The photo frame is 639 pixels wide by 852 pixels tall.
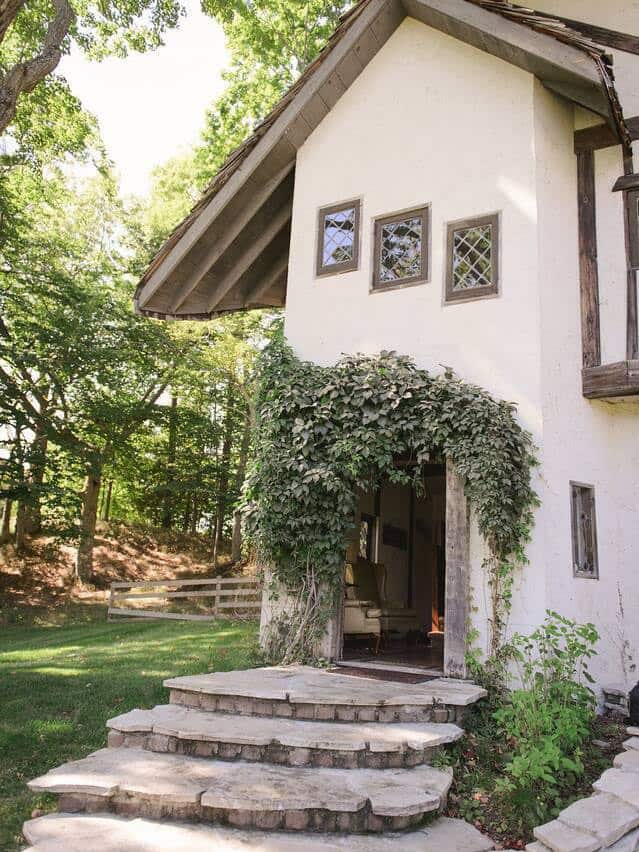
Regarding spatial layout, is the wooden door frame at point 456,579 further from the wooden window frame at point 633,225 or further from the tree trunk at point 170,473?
the tree trunk at point 170,473

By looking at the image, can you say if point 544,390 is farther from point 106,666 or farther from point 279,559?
point 106,666

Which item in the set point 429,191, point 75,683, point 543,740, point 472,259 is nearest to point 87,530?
point 75,683

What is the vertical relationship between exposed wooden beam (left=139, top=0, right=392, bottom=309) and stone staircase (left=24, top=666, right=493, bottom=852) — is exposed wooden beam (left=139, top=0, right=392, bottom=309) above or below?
above

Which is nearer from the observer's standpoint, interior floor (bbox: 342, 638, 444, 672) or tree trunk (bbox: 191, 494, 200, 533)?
interior floor (bbox: 342, 638, 444, 672)

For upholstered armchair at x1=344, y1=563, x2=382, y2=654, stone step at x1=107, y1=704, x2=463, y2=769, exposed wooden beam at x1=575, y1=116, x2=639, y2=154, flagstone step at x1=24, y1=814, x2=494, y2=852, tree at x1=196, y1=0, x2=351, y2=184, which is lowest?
flagstone step at x1=24, y1=814, x2=494, y2=852

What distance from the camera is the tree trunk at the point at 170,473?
2232 centimetres

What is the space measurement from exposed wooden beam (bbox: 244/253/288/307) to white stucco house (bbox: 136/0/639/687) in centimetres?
135

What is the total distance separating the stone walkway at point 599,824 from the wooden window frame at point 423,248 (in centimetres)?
540

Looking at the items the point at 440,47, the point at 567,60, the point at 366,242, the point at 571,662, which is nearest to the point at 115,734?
the point at 571,662

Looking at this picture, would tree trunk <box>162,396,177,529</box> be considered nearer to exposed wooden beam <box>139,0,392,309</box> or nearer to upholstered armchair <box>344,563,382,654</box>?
exposed wooden beam <box>139,0,392,309</box>

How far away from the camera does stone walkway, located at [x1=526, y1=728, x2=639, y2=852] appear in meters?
3.85

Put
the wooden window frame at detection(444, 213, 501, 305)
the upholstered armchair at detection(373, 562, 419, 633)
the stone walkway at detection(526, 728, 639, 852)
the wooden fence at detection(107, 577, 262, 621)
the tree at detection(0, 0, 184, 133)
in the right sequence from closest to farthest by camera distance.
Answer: the stone walkway at detection(526, 728, 639, 852)
the wooden window frame at detection(444, 213, 501, 305)
the upholstered armchair at detection(373, 562, 419, 633)
the tree at detection(0, 0, 184, 133)
the wooden fence at detection(107, 577, 262, 621)

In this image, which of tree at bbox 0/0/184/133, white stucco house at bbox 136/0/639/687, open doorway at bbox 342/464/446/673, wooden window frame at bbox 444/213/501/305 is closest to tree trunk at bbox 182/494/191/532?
open doorway at bbox 342/464/446/673

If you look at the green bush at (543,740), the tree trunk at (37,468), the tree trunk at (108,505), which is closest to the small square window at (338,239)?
the green bush at (543,740)
